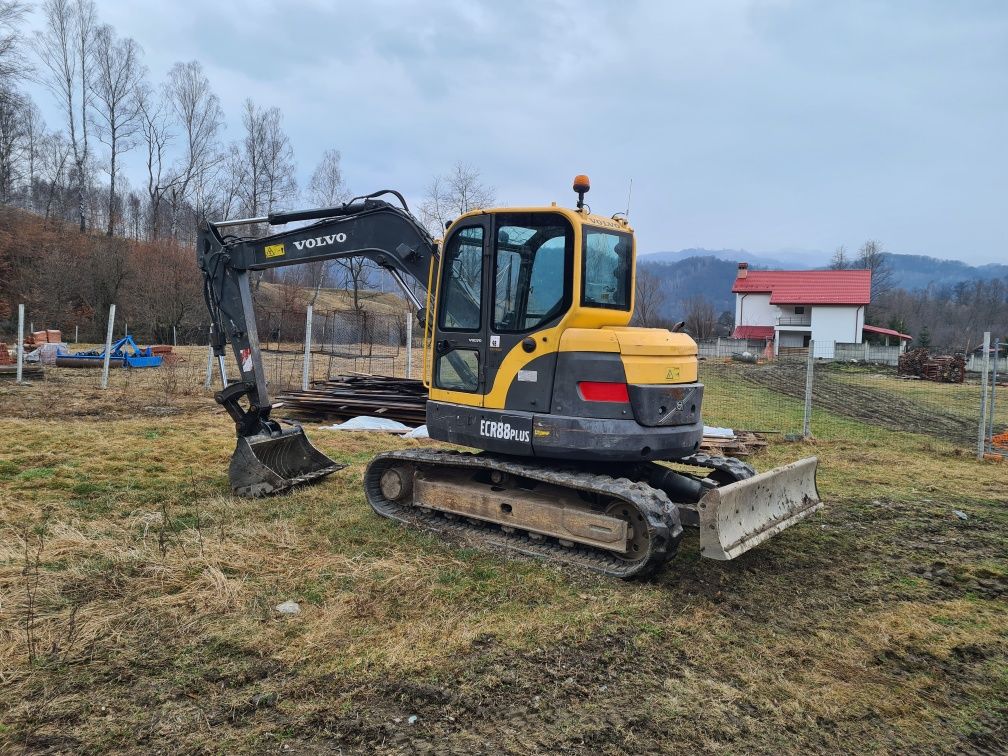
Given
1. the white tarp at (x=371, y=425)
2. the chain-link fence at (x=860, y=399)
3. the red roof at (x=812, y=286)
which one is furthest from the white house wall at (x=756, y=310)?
the white tarp at (x=371, y=425)

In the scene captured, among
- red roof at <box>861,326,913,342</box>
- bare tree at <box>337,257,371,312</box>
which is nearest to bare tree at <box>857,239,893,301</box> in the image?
red roof at <box>861,326,913,342</box>

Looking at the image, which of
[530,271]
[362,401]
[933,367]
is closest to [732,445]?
[530,271]

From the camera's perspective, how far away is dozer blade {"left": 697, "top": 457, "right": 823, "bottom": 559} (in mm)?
5012

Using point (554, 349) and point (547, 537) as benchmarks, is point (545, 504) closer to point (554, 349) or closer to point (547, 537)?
point (547, 537)

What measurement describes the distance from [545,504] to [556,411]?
2.57 ft

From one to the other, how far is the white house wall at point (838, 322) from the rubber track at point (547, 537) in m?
49.0

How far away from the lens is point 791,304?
169 ft

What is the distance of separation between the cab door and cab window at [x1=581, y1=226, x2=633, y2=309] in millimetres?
872

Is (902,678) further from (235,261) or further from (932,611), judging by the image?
(235,261)

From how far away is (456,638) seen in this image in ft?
14.1

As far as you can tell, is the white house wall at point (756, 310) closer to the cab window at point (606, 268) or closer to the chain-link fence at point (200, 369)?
the chain-link fence at point (200, 369)

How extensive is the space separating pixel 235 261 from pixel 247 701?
543cm

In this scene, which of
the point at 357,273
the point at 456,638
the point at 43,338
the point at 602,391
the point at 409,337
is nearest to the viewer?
the point at 456,638

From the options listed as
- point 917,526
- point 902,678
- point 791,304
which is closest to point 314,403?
point 917,526
